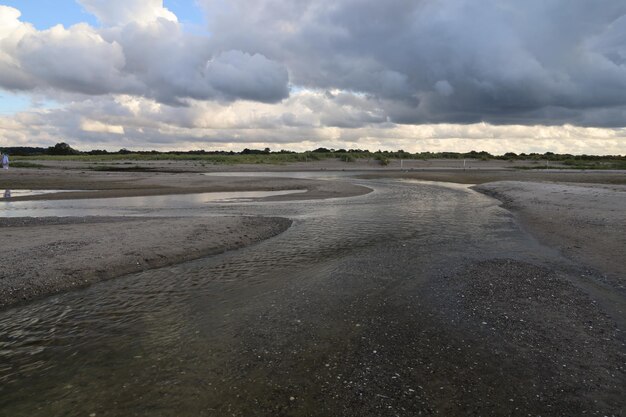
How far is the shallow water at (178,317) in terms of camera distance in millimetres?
6488

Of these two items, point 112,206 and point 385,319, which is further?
point 112,206

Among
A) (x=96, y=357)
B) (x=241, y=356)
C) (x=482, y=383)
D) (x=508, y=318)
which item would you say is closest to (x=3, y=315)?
(x=96, y=357)

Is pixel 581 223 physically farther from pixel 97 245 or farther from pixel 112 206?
pixel 112 206

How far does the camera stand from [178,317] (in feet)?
31.3

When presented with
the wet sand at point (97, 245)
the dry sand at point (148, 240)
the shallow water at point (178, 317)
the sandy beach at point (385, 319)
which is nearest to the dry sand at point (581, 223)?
the dry sand at point (148, 240)

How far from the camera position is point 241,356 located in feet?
25.2

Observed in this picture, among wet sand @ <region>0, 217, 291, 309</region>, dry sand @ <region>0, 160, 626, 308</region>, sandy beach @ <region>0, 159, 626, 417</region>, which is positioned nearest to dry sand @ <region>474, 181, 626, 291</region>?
dry sand @ <region>0, 160, 626, 308</region>

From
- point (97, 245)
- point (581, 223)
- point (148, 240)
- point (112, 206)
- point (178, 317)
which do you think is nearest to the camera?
point (178, 317)

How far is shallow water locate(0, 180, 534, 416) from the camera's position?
649 cm

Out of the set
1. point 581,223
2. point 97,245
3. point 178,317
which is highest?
point 581,223

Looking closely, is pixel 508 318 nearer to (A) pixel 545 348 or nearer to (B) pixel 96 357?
(A) pixel 545 348

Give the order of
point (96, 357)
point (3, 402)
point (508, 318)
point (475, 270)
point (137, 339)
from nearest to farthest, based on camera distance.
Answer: point (3, 402), point (96, 357), point (137, 339), point (508, 318), point (475, 270)

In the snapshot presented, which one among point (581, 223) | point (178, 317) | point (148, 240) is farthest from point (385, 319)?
point (581, 223)

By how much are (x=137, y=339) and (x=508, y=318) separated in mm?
8448
